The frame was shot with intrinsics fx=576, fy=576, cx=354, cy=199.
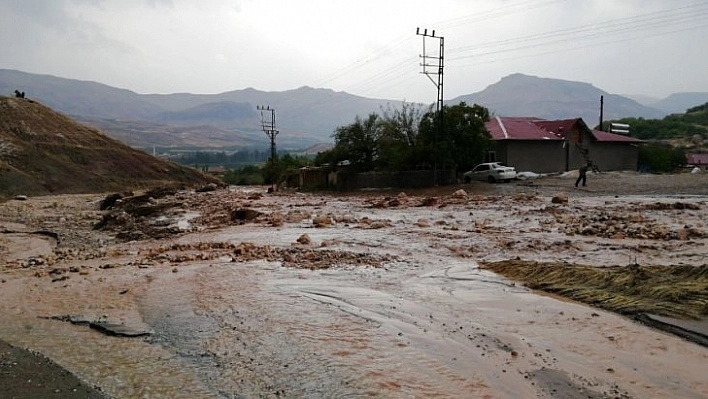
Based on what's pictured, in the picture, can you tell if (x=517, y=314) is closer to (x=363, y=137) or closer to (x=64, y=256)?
(x=64, y=256)

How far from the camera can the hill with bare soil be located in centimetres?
5300

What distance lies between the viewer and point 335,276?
1198 centimetres

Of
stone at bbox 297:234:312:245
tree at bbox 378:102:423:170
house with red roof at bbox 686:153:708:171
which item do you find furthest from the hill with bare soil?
house with red roof at bbox 686:153:708:171

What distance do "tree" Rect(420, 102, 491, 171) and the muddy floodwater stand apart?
18.0 metres

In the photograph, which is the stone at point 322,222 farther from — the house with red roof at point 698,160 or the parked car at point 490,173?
the house with red roof at point 698,160

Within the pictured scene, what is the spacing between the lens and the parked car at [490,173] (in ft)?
120

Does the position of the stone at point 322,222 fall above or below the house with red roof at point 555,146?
below

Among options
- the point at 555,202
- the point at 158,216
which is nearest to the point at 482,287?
the point at 555,202

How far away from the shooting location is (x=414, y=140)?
40969mm

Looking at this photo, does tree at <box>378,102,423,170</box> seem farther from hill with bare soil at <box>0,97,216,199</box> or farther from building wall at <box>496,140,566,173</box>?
hill with bare soil at <box>0,97,216,199</box>

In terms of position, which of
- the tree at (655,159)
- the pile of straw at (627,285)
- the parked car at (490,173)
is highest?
the tree at (655,159)

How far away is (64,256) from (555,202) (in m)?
18.0

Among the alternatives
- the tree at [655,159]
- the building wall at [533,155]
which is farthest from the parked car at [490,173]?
the tree at [655,159]

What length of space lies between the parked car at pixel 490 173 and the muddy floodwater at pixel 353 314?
16997 millimetres
